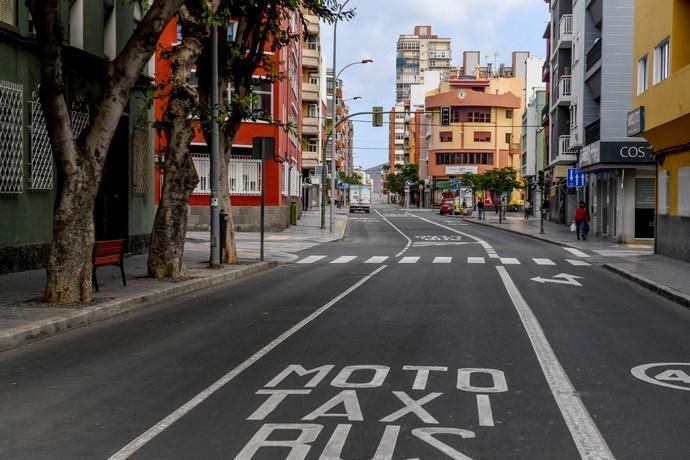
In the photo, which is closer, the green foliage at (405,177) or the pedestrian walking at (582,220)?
the pedestrian walking at (582,220)

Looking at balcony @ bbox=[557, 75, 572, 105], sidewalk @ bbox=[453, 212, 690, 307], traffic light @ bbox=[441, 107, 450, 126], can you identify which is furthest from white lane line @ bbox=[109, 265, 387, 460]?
balcony @ bbox=[557, 75, 572, 105]

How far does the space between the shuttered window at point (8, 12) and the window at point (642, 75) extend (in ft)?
62.7

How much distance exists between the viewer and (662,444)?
17.9 ft

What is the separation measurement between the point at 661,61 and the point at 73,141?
19.4 metres

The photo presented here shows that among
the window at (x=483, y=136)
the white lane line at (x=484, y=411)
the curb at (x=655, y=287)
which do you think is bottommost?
the curb at (x=655, y=287)

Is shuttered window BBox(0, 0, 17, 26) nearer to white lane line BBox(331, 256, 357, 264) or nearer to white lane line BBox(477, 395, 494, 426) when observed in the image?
white lane line BBox(331, 256, 357, 264)

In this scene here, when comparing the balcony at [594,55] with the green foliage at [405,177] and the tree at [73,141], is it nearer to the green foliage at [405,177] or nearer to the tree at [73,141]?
the tree at [73,141]

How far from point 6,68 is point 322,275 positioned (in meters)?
8.05

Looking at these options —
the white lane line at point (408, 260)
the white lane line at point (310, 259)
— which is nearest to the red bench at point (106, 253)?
the white lane line at point (310, 259)

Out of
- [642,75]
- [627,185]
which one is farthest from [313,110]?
[642,75]

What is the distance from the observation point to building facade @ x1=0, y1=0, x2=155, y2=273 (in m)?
16.6

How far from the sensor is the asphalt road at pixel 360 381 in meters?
Answer: 5.45

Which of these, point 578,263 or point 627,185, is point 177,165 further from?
point 627,185

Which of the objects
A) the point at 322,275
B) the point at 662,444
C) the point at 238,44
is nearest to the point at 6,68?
the point at 238,44
